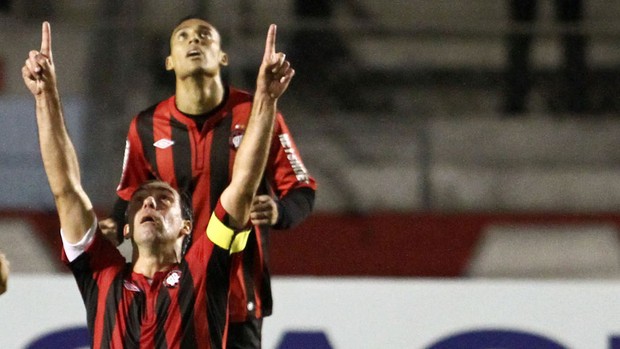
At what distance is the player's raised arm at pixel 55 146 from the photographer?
8.43 ft

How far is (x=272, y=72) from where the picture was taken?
2.52 meters

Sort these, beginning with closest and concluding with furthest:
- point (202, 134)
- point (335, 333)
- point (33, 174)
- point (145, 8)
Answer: point (202, 134)
point (335, 333)
point (33, 174)
point (145, 8)

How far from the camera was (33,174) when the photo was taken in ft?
15.8

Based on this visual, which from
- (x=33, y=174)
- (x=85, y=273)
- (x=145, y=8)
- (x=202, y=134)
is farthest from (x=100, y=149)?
(x=85, y=273)

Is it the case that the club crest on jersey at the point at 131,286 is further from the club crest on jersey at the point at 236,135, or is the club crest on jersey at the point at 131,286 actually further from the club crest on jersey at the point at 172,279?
the club crest on jersey at the point at 236,135

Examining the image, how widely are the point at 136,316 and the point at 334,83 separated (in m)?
2.94

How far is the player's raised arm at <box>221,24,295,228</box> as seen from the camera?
252 cm

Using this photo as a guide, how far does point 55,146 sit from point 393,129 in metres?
2.81

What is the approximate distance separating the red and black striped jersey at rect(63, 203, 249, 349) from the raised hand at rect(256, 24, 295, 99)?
0.28m

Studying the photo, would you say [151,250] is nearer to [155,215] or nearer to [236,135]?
[155,215]

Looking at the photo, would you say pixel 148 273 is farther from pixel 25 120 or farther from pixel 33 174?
Answer: pixel 25 120

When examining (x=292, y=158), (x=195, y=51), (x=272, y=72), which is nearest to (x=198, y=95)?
(x=195, y=51)

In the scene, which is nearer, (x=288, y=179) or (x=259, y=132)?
(x=259, y=132)

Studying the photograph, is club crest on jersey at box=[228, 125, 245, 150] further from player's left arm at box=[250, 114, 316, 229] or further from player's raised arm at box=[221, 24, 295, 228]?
player's raised arm at box=[221, 24, 295, 228]
